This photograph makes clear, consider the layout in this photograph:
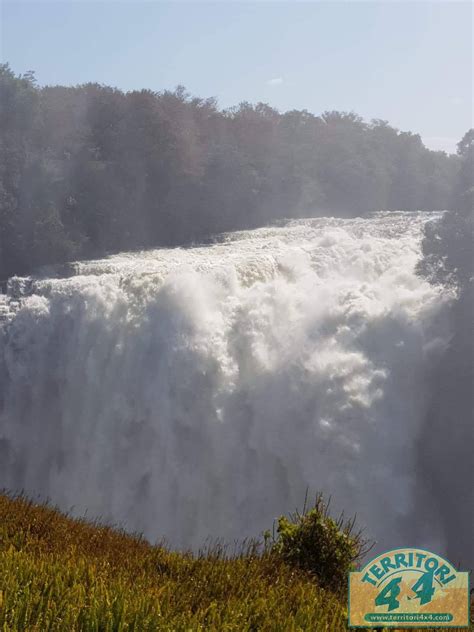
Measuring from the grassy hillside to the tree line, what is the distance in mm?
18214

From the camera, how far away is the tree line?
26.8 meters

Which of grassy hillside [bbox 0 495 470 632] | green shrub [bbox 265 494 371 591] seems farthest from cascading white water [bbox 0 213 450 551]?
Answer: grassy hillside [bbox 0 495 470 632]

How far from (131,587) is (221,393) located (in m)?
9.84

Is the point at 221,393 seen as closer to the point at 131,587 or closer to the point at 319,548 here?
the point at 319,548

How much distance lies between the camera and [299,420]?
15188 millimetres

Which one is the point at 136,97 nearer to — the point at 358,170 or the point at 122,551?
the point at 358,170

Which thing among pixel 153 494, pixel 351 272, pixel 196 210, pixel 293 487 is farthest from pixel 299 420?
pixel 196 210

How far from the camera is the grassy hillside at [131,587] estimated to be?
196 inches

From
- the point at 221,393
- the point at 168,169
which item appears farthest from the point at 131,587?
the point at 168,169

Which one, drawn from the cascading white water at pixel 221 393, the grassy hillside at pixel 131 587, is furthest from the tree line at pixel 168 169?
the grassy hillside at pixel 131 587

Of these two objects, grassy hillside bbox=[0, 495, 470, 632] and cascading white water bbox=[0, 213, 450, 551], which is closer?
grassy hillside bbox=[0, 495, 470, 632]

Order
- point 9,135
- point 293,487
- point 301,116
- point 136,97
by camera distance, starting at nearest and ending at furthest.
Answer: point 293,487 < point 9,135 < point 136,97 < point 301,116

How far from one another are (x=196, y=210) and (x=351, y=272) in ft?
41.2

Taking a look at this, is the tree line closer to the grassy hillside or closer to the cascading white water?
the cascading white water
